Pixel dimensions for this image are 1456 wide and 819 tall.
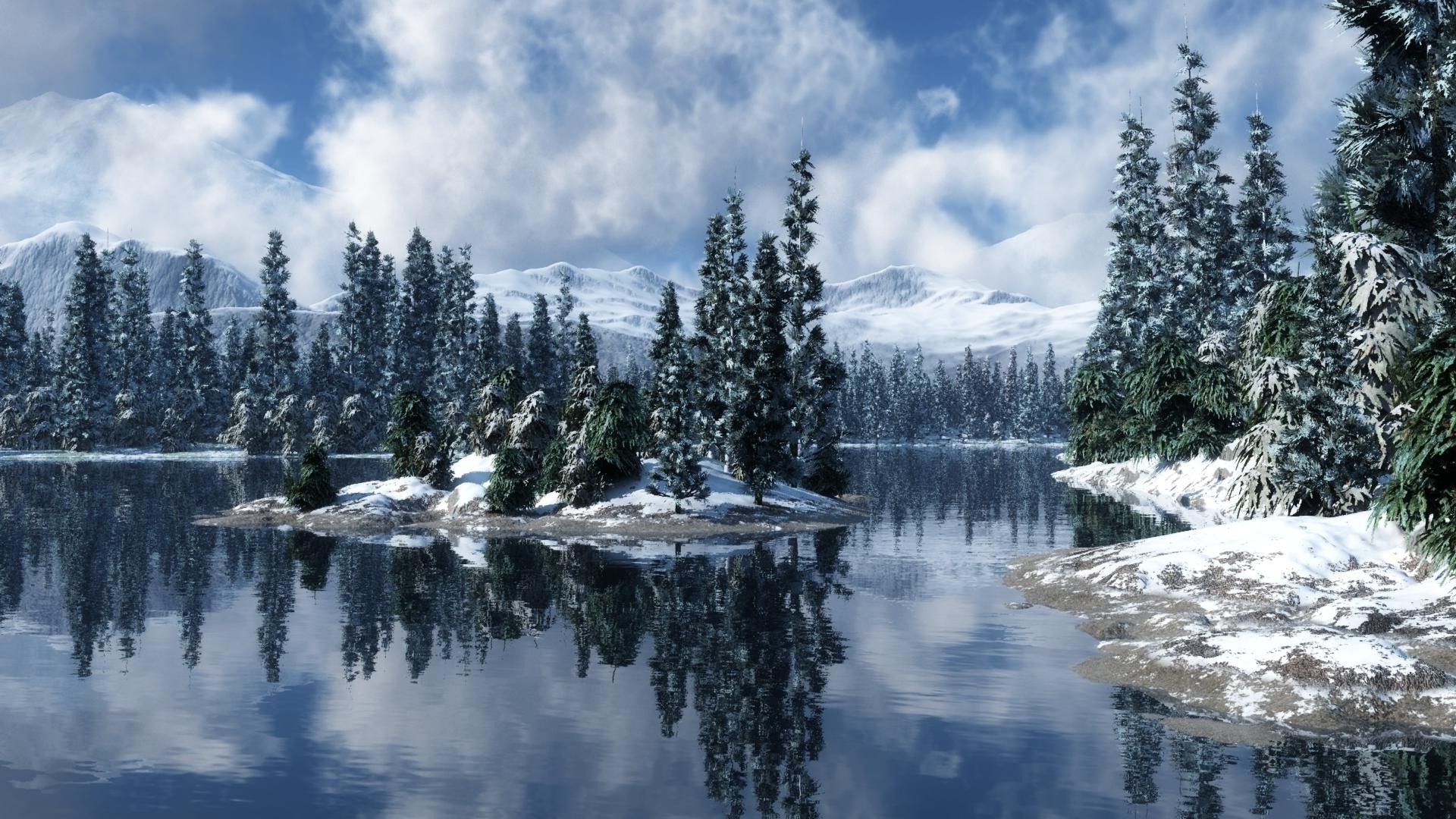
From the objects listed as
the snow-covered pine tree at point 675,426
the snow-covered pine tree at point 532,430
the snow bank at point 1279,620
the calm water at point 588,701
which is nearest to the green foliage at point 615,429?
the snow-covered pine tree at point 675,426

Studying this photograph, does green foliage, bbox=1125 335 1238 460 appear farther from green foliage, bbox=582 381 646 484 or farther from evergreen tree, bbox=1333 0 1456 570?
green foliage, bbox=582 381 646 484

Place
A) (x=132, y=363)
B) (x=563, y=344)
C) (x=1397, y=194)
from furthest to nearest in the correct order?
1. (x=132, y=363)
2. (x=563, y=344)
3. (x=1397, y=194)

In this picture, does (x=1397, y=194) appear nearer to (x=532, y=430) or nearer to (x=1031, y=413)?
(x=532, y=430)

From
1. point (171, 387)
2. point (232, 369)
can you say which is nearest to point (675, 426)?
point (171, 387)

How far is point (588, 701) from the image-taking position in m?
16.7

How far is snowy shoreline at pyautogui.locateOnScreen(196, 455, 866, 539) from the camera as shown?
42.6 metres

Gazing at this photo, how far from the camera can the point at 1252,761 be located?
13.2 metres

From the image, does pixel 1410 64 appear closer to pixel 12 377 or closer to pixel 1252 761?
pixel 1252 761

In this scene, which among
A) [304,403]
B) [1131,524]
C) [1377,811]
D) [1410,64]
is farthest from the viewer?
[304,403]

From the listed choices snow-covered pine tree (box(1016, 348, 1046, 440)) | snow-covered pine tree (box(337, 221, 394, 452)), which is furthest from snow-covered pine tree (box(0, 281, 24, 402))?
snow-covered pine tree (box(1016, 348, 1046, 440))

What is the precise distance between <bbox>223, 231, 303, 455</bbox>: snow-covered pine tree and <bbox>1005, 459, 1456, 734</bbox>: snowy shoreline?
89.3 metres

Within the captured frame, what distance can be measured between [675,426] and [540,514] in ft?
22.7

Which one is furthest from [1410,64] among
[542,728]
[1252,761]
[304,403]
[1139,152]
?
[304,403]

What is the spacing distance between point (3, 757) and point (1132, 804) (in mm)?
14068
